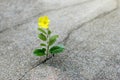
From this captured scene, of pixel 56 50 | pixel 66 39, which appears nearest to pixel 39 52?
pixel 56 50

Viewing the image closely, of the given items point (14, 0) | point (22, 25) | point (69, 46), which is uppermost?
point (14, 0)

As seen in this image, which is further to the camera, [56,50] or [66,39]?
[66,39]

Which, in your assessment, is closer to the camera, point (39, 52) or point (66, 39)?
point (39, 52)

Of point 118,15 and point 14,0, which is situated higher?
point 14,0

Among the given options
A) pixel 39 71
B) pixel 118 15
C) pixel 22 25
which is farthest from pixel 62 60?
pixel 118 15

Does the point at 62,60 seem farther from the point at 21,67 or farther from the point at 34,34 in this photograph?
the point at 34,34

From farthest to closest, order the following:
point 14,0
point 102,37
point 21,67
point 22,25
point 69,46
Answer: point 14,0 → point 22,25 → point 102,37 → point 69,46 → point 21,67

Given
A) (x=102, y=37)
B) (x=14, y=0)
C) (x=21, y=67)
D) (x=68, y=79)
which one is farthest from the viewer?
(x=14, y=0)

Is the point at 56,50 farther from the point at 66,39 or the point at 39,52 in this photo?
the point at 66,39
